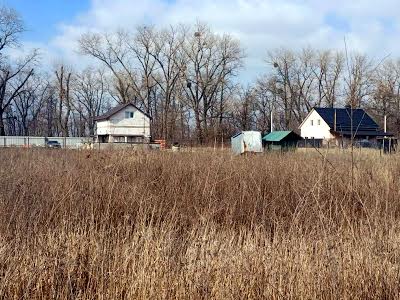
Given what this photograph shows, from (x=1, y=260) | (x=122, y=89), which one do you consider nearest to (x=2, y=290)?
(x=1, y=260)

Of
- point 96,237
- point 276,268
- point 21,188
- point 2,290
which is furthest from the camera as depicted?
point 21,188

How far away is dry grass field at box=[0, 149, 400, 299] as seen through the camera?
3.25m

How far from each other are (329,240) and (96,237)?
247 cm

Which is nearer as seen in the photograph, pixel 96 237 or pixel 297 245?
pixel 297 245

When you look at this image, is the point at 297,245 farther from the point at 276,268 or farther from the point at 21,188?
the point at 21,188

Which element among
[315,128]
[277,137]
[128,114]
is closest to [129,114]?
[128,114]

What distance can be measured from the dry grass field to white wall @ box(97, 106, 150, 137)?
4969 centimetres

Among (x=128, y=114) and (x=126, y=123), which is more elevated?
(x=128, y=114)

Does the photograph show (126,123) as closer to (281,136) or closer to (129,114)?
(129,114)

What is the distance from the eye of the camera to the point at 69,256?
145 inches

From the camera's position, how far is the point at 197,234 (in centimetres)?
459

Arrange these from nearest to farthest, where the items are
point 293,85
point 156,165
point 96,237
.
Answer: point 96,237
point 156,165
point 293,85

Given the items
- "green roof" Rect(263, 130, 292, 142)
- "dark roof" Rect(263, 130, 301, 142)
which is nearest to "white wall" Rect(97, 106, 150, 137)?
"green roof" Rect(263, 130, 292, 142)

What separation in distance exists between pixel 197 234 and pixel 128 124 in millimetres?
55075
